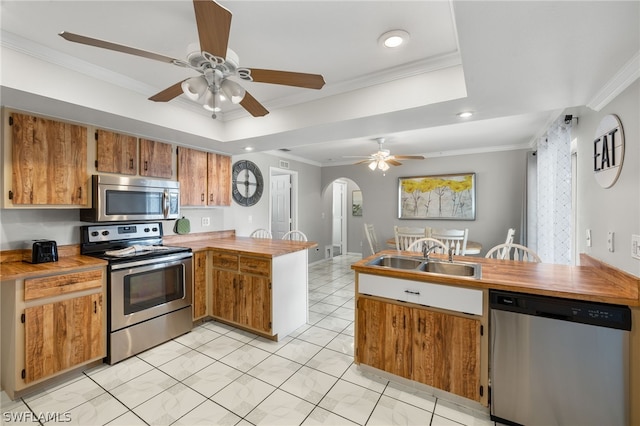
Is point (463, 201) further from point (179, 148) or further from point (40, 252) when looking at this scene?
point (40, 252)

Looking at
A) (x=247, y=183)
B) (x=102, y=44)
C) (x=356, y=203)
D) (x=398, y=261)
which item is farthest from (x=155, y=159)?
(x=356, y=203)

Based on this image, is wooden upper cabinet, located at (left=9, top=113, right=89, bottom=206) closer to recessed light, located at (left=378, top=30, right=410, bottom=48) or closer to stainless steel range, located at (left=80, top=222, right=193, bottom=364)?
stainless steel range, located at (left=80, top=222, right=193, bottom=364)

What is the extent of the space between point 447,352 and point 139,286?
2661 mm

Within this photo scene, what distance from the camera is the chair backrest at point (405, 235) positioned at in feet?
13.6

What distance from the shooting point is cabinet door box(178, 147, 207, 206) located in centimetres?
340

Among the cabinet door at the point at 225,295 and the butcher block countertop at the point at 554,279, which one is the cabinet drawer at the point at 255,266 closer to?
the cabinet door at the point at 225,295

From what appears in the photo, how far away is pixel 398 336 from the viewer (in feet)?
6.82

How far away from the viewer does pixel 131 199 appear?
111 inches

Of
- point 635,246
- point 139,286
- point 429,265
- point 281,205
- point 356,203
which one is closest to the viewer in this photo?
point 635,246

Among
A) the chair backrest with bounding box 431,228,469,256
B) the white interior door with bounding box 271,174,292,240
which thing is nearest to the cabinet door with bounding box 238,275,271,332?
the chair backrest with bounding box 431,228,469,256

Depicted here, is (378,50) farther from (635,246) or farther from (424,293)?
(635,246)

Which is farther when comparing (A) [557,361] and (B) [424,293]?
(B) [424,293]

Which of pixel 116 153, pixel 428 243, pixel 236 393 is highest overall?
pixel 116 153

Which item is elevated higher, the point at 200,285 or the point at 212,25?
the point at 212,25
